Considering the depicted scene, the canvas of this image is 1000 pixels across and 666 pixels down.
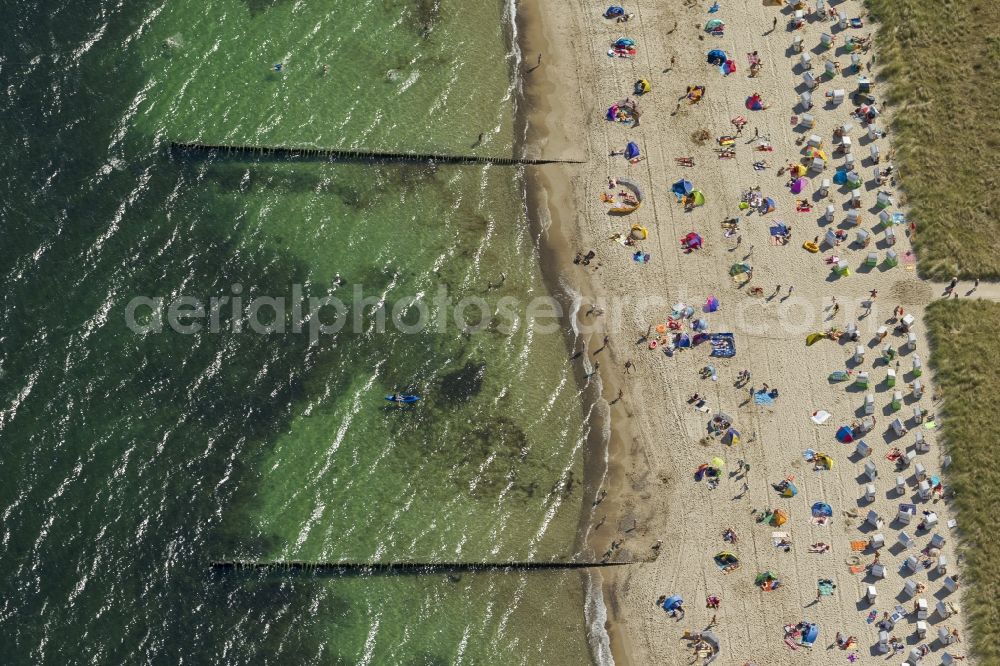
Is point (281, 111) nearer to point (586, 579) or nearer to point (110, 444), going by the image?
point (110, 444)

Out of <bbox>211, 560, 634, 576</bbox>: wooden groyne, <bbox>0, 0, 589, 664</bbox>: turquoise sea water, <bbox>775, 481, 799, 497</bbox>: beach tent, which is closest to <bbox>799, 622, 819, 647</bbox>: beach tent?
<bbox>775, 481, 799, 497</bbox>: beach tent

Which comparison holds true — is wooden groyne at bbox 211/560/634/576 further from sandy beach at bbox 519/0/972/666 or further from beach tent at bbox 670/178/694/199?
beach tent at bbox 670/178/694/199

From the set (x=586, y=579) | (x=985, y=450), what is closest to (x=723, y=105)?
(x=985, y=450)

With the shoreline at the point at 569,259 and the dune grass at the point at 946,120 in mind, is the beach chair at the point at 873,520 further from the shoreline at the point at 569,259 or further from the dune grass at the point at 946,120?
the dune grass at the point at 946,120

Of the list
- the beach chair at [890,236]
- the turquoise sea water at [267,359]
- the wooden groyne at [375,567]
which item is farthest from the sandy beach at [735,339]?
the wooden groyne at [375,567]

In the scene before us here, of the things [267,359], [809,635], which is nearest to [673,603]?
[809,635]

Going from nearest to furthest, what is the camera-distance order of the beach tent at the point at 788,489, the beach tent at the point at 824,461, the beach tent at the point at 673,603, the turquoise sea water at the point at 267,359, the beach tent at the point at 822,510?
the turquoise sea water at the point at 267,359 → the beach tent at the point at 673,603 → the beach tent at the point at 822,510 → the beach tent at the point at 788,489 → the beach tent at the point at 824,461
